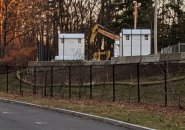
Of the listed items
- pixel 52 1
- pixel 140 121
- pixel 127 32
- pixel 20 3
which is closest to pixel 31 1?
pixel 20 3

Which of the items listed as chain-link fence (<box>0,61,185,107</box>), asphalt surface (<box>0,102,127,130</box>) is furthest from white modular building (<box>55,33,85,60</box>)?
asphalt surface (<box>0,102,127,130</box>)

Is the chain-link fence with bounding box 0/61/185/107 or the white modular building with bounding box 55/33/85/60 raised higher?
the white modular building with bounding box 55/33/85/60

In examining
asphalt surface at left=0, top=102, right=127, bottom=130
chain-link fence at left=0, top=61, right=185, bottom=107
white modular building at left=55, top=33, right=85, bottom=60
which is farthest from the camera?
white modular building at left=55, top=33, right=85, bottom=60

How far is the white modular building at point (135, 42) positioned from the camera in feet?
181

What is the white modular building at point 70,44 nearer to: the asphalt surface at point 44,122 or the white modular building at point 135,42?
the white modular building at point 135,42

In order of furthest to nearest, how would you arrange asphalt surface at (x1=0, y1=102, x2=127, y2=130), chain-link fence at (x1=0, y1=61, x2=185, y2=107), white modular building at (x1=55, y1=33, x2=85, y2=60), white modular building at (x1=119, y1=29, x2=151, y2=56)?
white modular building at (x1=55, y1=33, x2=85, y2=60), white modular building at (x1=119, y1=29, x2=151, y2=56), chain-link fence at (x1=0, y1=61, x2=185, y2=107), asphalt surface at (x1=0, y1=102, x2=127, y2=130)

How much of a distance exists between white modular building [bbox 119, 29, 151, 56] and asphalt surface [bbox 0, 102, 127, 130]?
3610 centimetres

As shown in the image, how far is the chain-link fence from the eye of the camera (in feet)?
92.4

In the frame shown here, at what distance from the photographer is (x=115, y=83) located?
3525cm

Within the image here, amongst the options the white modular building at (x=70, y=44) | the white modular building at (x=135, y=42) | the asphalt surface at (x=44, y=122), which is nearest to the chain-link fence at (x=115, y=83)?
the asphalt surface at (x=44, y=122)

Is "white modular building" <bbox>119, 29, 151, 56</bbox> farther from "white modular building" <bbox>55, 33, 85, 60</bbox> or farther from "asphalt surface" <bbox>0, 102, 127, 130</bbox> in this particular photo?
"asphalt surface" <bbox>0, 102, 127, 130</bbox>

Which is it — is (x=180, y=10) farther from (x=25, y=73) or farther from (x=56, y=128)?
(x=56, y=128)

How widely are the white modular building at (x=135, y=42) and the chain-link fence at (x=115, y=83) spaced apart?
41.7ft

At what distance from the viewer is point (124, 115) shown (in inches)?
674
